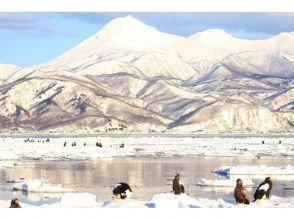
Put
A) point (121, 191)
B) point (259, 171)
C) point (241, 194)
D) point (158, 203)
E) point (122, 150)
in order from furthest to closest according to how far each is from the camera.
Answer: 1. point (122, 150)
2. point (259, 171)
3. point (121, 191)
4. point (241, 194)
5. point (158, 203)

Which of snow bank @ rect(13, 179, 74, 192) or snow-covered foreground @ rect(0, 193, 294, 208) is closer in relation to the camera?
snow-covered foreground @ rect(0, 193, 294, 208)

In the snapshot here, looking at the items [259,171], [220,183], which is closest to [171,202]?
[220,183]

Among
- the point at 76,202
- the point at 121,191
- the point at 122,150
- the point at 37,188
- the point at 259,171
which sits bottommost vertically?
the point at 76,202

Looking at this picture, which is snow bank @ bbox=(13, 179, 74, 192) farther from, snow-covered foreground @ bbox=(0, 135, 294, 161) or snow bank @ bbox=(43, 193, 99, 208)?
snow-covered foreground @ bbox=(0, 135, 294, 161)

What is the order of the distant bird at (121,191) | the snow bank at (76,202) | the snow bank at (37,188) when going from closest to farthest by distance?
the snow bank at (76,202), the distant bird at (121,191), the snow bank at (37,188)

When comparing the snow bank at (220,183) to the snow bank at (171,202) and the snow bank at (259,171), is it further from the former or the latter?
the snow bank at (171,202)

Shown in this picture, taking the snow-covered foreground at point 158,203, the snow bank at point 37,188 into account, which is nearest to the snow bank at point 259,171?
the snow bank at point 37,188

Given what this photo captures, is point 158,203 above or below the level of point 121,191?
below

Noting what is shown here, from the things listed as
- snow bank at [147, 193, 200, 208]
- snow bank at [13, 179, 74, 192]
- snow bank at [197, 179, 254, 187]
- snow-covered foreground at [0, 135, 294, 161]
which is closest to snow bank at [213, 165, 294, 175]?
snow bank at [197, 179, 254, 187]

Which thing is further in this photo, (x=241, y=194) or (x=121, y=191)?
(x=121, y=191)

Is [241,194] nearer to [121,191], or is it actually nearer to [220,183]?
[121,191]

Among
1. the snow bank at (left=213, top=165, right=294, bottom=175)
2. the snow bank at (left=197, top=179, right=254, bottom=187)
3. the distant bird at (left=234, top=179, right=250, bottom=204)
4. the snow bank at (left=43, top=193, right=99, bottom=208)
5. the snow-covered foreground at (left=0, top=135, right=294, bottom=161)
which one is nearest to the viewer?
the distant bird at (left=234, top=179, right=250, bottom=204)

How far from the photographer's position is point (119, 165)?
43.6 meters
